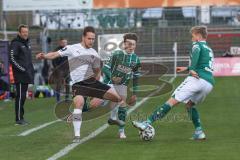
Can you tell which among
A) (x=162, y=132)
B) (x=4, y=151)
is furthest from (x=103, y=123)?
(x=4, y=151)

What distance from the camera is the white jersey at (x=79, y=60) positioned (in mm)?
12383

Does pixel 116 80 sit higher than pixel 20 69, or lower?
higher

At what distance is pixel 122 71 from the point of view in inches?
507

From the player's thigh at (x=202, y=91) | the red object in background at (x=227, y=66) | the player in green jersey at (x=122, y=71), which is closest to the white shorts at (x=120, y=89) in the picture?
the player in green jersey at (x=122, y=71)

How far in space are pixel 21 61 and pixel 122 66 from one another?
3946mm

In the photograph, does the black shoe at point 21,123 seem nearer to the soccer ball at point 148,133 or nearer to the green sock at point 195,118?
the soccer ball at point 148,133

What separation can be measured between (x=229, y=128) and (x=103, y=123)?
277cm

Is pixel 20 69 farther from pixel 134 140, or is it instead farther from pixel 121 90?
pixel 134 140

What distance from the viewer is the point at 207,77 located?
12.1 meters

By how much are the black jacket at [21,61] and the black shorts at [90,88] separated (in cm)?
385

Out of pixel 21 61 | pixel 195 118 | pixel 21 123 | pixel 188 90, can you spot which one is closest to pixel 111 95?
pixel 188 90

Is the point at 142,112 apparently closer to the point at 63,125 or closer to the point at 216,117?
the point at 216,117

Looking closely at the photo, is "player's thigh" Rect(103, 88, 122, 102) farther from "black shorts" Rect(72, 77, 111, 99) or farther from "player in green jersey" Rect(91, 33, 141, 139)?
"player in green jersey" Rect(91, 33, 141, 139)

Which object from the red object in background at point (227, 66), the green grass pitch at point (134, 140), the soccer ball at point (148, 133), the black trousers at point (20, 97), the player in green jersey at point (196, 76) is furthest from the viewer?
the red object in background at point (227, 66)
